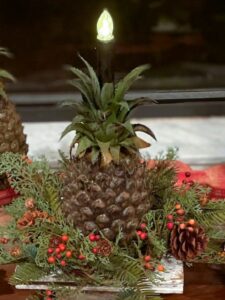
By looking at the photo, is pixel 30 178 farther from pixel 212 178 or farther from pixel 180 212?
pixel 212 178

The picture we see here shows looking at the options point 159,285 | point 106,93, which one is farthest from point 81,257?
point 106,93

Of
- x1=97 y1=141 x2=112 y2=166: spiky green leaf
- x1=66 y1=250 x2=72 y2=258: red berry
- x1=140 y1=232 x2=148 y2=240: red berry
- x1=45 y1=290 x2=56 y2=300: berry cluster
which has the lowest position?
x1=45 y1=290 x2=56 y2=300: berry cluster

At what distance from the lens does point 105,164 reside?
43.0 inches

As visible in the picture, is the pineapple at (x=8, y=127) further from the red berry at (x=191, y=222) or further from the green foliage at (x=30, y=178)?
the red berry at (x=191, y=222)

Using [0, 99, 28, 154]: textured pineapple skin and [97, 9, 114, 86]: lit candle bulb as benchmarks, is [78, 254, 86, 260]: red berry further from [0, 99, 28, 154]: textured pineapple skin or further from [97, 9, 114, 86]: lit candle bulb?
[0, 99, 28, 154]: textured pineapple skin

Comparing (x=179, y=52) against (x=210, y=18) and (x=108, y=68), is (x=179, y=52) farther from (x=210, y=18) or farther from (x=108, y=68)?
(x=108, y=68)

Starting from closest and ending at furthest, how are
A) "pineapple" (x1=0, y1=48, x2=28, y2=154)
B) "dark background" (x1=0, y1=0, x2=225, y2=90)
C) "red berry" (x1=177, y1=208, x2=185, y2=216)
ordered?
1. "red berry" (x1=177, y1=208, x2=185, y2=216)
2. "pineapple" (x1=0, y1=48, x2=28, y2=154)
3. "dark background" (x1=0, y1=0, x2=225, y2=90)

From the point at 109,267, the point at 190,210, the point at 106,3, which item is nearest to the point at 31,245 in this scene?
the point at 109,267

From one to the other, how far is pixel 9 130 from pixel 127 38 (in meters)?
1.32

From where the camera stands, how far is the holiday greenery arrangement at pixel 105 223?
1.08 metres

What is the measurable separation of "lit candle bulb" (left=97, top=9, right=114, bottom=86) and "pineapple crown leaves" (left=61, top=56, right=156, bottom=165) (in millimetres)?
17

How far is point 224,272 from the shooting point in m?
1.21

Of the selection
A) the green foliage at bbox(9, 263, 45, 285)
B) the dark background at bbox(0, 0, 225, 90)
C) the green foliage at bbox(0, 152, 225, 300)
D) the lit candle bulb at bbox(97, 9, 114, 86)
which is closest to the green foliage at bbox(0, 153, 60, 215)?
the green foliage at bbox(0, 152, 225, 300)

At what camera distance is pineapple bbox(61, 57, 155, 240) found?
3.58 ft
